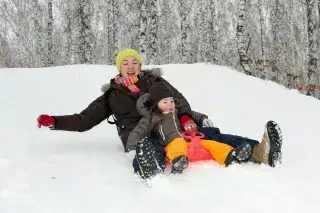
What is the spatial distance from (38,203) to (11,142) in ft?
4.81

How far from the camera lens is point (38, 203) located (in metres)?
2.54

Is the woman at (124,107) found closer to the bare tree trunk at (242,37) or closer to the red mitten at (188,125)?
the red mitten at (188,125)

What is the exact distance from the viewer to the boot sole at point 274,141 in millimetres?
3115

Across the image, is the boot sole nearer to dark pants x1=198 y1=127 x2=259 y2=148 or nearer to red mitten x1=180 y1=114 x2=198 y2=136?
dark pants x1=198 y1=127 x2=259 y2=148

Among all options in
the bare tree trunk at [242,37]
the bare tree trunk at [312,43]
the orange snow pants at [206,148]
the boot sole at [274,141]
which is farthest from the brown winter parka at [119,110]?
the bare tree trunk at [312,43]

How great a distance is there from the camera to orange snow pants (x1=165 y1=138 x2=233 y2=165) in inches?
124

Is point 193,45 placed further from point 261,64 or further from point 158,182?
point 158,182

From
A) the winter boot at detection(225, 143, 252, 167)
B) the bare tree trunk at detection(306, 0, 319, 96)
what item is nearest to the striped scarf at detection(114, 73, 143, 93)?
the winter boot at detection(225, 143, 252, 167)

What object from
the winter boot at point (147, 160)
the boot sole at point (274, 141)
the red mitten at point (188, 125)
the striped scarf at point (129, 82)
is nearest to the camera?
the winter boot at point (147, 160)

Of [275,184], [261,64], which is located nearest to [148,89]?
[275,184]

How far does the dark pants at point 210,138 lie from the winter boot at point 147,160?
0.06 m

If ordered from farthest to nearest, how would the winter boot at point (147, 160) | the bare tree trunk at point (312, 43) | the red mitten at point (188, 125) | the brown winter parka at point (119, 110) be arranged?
the bare tree trunk at point (312, 43) → the brown winter parka at point (119, 110) → the red mitten at point (188, 125) → the winter boot at point (147, 160)

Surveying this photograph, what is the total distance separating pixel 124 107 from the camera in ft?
13.0

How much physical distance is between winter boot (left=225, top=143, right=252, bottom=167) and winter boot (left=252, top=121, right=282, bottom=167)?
89 millimetres
